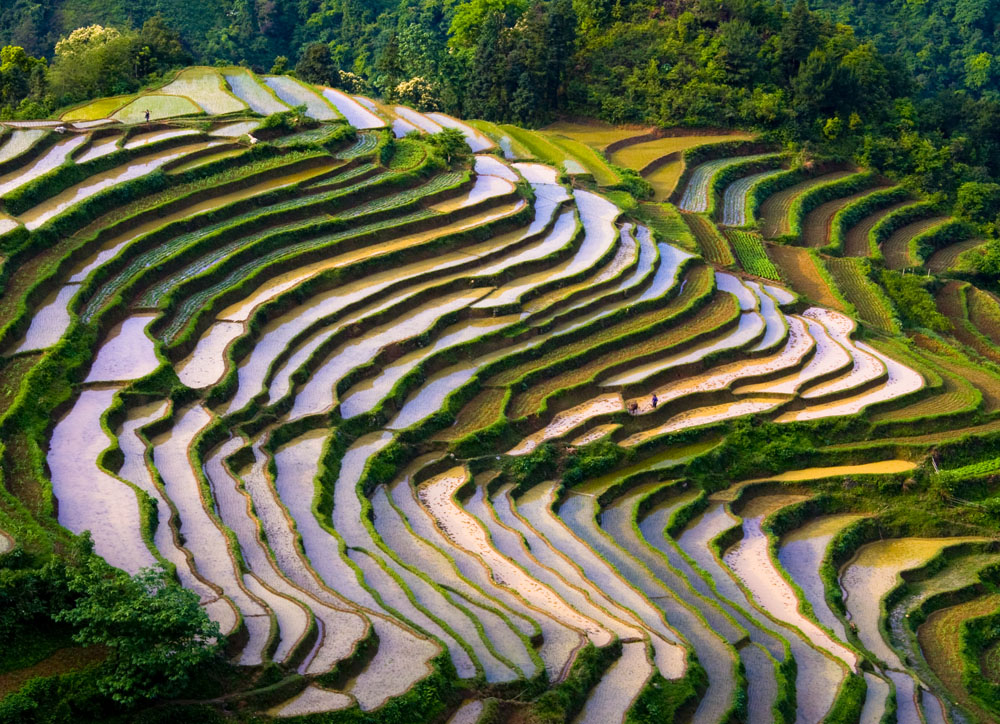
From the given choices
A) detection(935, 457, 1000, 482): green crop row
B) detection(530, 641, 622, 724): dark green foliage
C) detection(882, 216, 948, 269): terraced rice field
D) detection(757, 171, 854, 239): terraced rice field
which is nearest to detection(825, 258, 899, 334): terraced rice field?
detection(757, 171, 854, 239): terraced rice field

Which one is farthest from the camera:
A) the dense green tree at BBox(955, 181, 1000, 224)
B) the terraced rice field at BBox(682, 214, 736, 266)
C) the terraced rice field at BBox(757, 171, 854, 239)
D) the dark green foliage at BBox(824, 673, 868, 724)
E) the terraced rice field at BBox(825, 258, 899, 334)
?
the dense green tree at BBox(955, 181, 1000, 224)

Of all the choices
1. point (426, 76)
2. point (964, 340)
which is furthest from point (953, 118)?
point (426, 76)

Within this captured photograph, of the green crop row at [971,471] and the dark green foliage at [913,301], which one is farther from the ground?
the dark green foliage at [913,301]

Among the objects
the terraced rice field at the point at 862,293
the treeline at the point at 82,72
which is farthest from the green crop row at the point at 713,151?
the treeline at the point at 82,72

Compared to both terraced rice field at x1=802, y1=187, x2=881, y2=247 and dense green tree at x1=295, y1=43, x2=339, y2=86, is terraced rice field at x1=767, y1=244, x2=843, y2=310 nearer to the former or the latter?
terraced rice field at x1=802, y1=187, x2=881, y2=247

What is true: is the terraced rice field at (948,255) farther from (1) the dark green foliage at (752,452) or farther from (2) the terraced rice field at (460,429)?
(1) the dark green foliage at (752,452)
